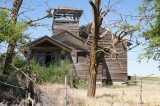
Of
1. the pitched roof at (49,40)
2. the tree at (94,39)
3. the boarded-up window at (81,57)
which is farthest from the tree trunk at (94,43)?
the boarded-up window at (81,57)

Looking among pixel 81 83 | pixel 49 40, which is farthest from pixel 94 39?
pixel 49 40

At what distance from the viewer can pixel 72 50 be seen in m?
29.7

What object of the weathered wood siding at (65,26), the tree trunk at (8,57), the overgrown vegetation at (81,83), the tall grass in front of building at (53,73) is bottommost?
the overgrown vegetation at (81,83)

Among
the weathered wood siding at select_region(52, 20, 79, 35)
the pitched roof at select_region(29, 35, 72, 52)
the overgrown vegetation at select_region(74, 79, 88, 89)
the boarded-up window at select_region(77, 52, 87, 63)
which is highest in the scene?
the weathered wood siding at select_region(52, 20, 79, 35)

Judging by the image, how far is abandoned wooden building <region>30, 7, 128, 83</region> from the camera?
2948 cm

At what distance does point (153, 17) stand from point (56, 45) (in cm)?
1389

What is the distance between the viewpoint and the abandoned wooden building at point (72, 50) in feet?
96.7

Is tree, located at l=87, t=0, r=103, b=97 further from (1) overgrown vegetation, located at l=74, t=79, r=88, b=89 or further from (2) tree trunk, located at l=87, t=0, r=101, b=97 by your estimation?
(1) overgrown vegetation, located at l=74, t=79, r=88, b=89

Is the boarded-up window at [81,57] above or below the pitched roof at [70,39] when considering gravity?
below

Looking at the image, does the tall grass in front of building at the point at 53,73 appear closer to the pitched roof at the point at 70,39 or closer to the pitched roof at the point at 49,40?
the pitched roof at the point at 49,40

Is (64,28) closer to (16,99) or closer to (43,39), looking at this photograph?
(43,39)

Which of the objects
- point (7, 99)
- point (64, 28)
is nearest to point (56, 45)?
point (64, 28)

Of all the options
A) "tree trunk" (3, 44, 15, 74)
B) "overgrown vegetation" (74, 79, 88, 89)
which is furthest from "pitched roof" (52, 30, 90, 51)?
"tree trunk" (3, 44, 15, 74)

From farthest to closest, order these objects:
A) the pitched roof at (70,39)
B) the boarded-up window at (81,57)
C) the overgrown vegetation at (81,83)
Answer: the pitched roof at (70,39), the boarded-up window at (81,57), the overgrown vegetation at (81,83)
